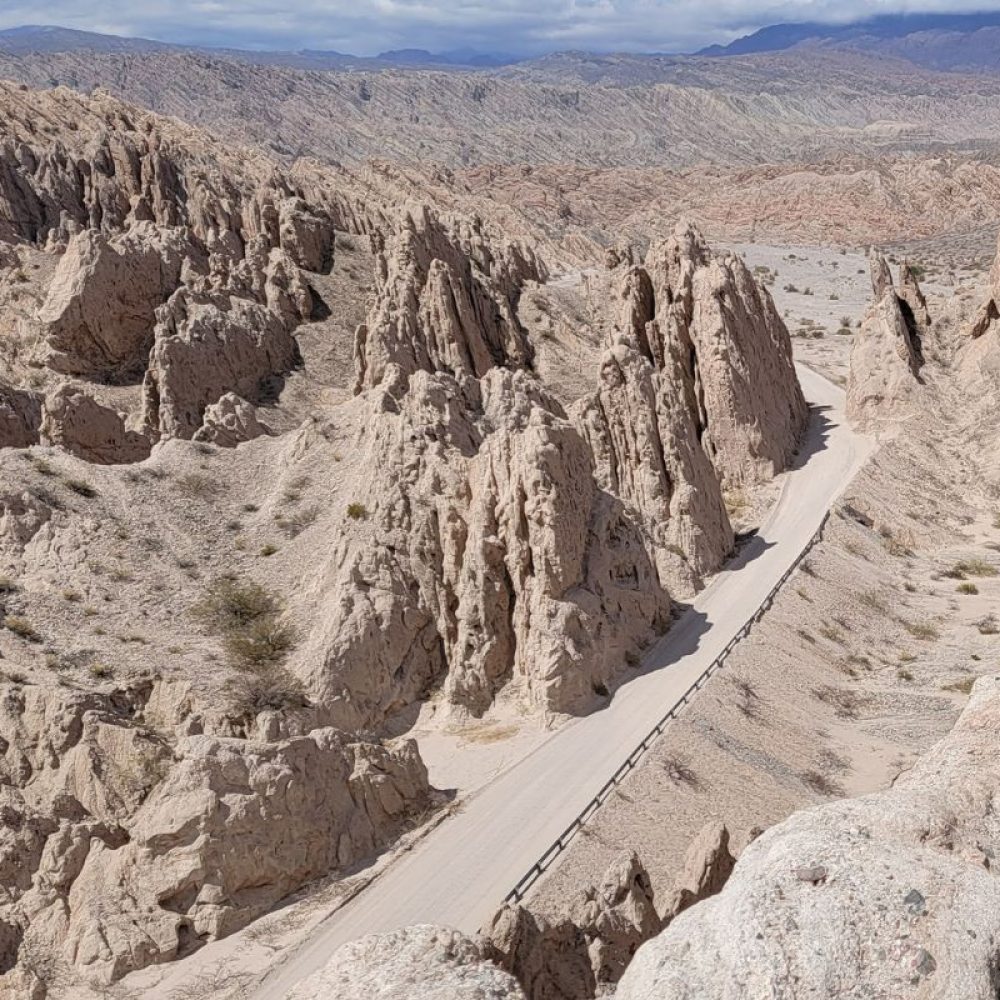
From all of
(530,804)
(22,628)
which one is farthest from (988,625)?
(22,628)

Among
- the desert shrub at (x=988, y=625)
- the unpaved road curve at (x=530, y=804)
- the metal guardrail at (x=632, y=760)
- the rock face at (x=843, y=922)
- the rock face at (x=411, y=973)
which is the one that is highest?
the rock face at (x=843, y=922)

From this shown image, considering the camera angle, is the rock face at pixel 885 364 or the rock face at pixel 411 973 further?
the rock face at pixel 885 364

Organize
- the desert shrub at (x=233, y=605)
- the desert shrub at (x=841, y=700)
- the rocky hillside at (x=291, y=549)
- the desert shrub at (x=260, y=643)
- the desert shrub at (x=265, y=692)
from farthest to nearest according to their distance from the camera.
A: the desert shrub at (x=841, y=700)
the desert shrub at (x=233, y=605)
the desert shrub at (x=260, y=643)
the desert shrub at (x=265, y=692)
the rocky hillside at (x=291, y=549)

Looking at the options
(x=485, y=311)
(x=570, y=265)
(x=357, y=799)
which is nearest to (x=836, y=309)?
(x=570, y=265)

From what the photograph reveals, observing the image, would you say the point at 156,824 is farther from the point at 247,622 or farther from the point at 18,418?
the point at 18,418

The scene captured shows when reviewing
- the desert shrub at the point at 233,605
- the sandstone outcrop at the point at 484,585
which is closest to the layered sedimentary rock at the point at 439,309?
the sandstone outcrop at the point at 484,585

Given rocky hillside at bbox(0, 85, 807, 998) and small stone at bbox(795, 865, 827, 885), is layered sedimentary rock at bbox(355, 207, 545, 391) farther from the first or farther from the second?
small stone at bbox(795, 865, 827, 885)

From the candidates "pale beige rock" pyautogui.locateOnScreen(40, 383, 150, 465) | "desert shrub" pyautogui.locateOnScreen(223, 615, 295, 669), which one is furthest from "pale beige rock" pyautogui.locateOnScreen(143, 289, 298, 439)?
"desert shrub" pyautogui.locateOnScreen(223, 615, 295, 669)

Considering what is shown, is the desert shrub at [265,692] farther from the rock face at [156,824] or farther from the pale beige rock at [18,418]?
the pale beige rock at [18,418]
